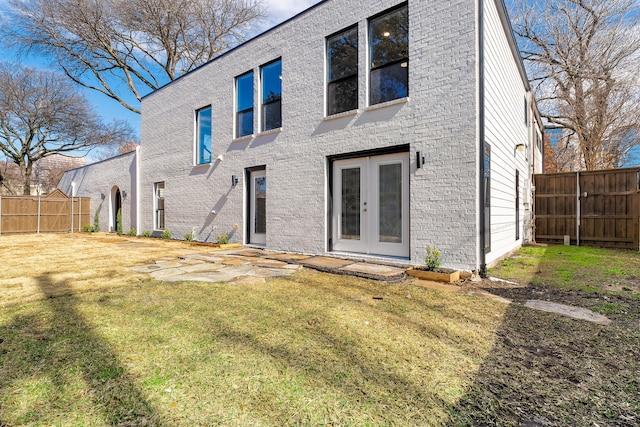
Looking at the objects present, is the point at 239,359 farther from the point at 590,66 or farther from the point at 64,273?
the point at 590,66

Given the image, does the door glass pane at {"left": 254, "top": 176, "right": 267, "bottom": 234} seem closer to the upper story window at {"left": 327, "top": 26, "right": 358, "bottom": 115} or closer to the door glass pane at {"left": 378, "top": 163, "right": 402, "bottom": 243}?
the upper story window at {"left": 327, "top": 26, "right": 358, "bottom": 115}

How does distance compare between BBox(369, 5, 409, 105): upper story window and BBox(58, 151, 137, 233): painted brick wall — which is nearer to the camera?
BBox(369, 5, 409, 105): upper story window

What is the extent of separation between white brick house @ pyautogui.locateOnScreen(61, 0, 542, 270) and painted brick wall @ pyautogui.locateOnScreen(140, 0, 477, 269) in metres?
0.02

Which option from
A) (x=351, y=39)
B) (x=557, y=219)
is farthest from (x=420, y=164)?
(x=557, y=219)

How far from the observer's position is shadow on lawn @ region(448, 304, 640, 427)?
5.34ft

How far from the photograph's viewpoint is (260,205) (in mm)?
8211

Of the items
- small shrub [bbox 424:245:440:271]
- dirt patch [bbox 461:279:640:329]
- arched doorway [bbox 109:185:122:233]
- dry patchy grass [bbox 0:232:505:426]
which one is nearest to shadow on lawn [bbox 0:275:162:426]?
dry patchy grass [bbox 0:232:505:426]

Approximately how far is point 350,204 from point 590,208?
24.4 feet

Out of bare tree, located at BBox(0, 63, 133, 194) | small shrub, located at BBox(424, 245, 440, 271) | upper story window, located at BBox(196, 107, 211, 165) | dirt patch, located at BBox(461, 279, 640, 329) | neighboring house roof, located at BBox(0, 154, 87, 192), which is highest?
bare tree, located at BBox(0, 63, 133, 194)

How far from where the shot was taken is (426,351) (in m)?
2.34

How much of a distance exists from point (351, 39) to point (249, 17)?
1492 cm

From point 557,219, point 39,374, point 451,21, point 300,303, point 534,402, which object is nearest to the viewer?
point 534,402

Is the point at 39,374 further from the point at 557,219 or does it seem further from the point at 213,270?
the point at 557,219

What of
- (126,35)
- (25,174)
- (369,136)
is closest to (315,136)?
(369,136)
